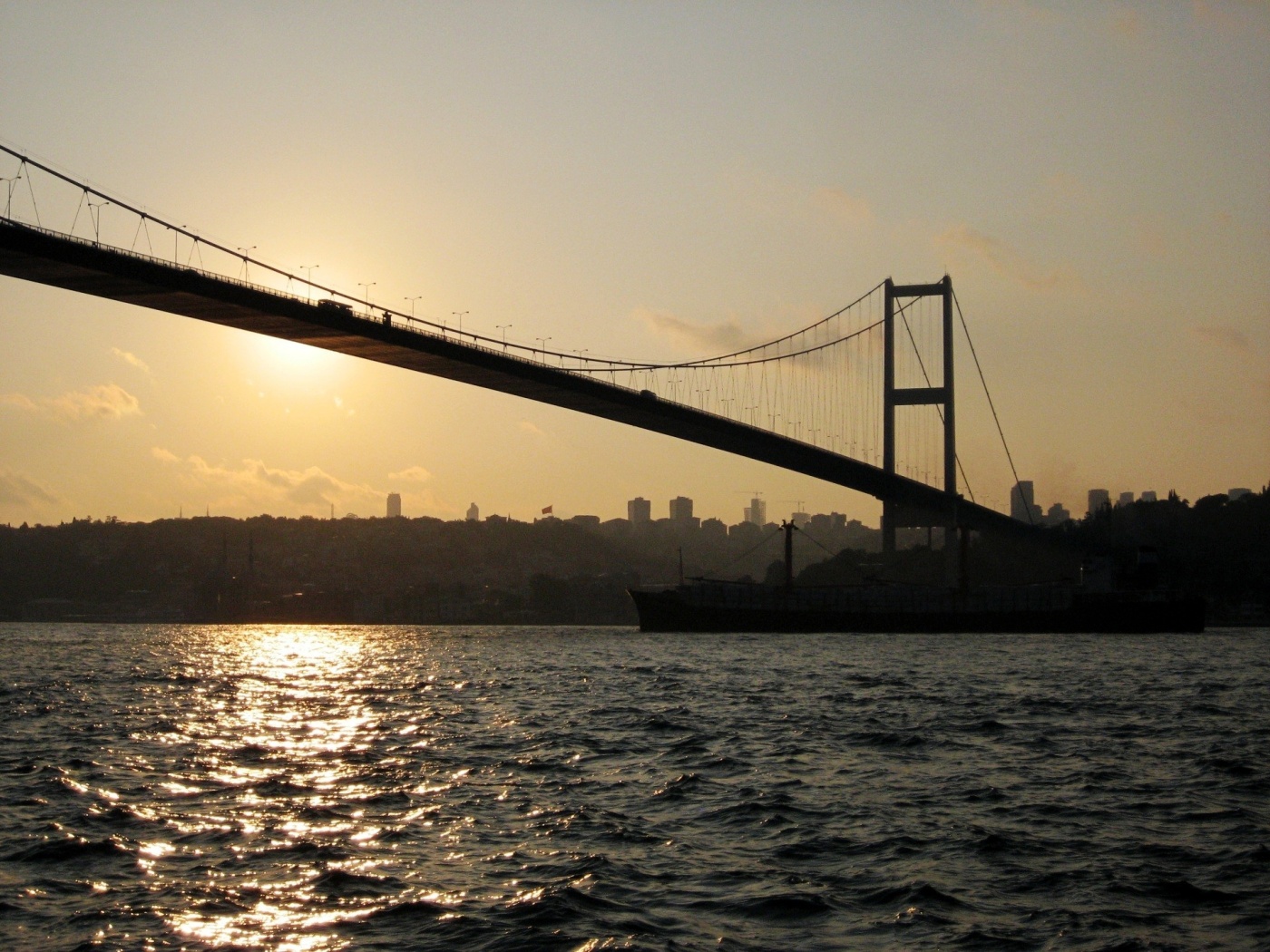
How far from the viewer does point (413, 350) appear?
206ft

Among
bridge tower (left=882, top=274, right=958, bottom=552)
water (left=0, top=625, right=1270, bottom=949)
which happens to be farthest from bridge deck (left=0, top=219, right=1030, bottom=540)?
water (left=0, top=625, right=1270, bottom=949)

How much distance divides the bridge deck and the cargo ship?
7831mm

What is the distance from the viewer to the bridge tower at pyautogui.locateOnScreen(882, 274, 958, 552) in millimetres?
89812

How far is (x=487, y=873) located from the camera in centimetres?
1246

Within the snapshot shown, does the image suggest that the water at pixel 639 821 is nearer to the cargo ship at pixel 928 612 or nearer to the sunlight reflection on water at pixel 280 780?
the sunlight reflection on water at pixel 280 780

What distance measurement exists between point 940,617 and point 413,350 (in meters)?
35.2

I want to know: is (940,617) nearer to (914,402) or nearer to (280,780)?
(914,402)

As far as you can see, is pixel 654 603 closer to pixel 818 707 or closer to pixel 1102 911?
pixel 818 707

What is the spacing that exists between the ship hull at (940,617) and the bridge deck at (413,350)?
9.05 metres

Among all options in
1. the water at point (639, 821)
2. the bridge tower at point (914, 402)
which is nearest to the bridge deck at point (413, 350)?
the bridge tower at point (914, 402)

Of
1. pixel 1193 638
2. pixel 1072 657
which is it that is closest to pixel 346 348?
pixel 1072 657

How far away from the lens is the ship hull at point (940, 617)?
255 ft

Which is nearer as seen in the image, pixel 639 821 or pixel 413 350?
pixel 639 821

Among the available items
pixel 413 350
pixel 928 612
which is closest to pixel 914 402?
pixel 928 612
